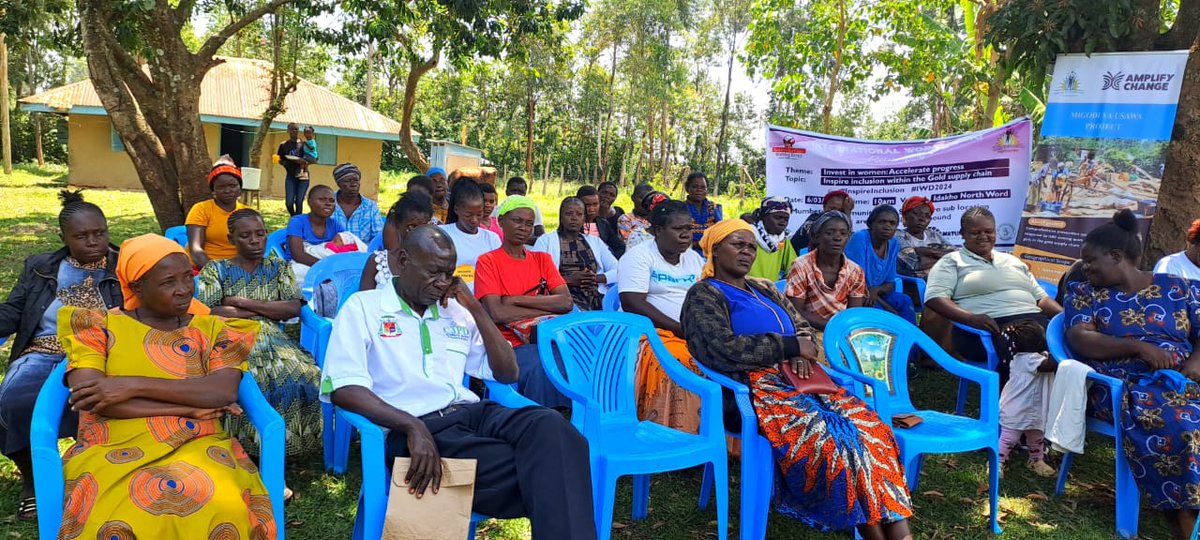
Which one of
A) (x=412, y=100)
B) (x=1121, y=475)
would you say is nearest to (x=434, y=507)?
(x=1121, y=475)

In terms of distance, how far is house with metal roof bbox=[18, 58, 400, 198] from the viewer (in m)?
17.9

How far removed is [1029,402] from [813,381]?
1.75 m

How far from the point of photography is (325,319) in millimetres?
3992

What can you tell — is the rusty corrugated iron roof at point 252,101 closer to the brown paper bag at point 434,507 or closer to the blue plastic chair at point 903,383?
the blue plastic chair at point 903,383

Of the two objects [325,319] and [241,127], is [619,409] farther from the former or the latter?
[241,127]

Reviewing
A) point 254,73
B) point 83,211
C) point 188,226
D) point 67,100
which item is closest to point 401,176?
point 254,73

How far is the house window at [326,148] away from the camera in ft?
65.1

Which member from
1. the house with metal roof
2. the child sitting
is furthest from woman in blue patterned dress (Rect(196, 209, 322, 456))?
the house with metal roof

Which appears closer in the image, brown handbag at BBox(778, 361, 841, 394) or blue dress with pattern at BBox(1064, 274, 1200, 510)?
brown handbag at BBox(778, 361, 841, 394)

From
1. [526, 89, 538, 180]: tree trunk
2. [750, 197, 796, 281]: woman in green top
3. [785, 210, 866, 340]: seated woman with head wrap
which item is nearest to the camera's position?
[785, 210, 866, 340]: seated woman with head wrap

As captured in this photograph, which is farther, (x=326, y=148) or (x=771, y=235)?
(x=326, y=148)

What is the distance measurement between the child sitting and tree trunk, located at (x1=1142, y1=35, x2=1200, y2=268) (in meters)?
1.68

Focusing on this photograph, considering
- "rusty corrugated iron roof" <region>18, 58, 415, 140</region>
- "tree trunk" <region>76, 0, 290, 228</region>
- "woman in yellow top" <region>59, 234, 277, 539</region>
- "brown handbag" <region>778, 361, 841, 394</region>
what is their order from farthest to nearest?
"rusty corrugated iron roof" <region>18, 58, 415, 140</region> → "tree trunk" <region>76, 0, 290, 228</region> → "brown handbag" <region>778, 361, 841, 394</region> → "woman in yellow top" <region>59, 234, 277, 539</region>

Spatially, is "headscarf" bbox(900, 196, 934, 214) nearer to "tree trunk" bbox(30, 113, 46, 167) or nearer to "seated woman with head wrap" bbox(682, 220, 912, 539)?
"seated woman with head wrap" bbox(682, 220, 912, 539)
